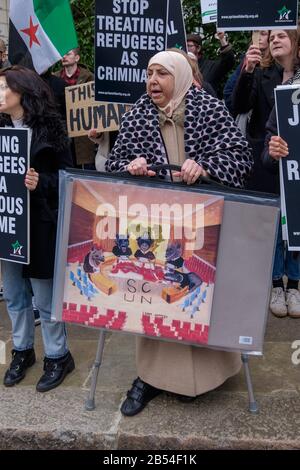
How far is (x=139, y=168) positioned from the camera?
2.62 m

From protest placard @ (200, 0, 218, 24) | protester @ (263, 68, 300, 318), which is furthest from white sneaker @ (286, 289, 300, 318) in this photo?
protest placard @ (200, 0, 218, 24)

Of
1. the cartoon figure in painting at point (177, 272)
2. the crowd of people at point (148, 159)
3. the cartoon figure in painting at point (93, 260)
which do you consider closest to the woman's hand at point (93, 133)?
the crowd of people at point (148, 159)

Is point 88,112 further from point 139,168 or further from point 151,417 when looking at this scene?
point 151,417

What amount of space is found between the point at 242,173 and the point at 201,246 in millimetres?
451

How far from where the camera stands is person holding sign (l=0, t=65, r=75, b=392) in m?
3.05

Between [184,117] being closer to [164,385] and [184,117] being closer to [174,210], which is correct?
[174,210]

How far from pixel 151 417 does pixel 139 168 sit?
128 cm

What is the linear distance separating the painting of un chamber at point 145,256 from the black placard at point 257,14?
1559mm

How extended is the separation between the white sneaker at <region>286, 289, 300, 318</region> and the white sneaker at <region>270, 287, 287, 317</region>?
4 centimetres

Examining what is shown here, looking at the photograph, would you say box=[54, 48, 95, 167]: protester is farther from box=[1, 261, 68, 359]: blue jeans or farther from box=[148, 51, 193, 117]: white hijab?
box=[148, 51, 193, 117]: white hijab

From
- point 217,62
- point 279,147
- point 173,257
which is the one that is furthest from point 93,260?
point 217,62

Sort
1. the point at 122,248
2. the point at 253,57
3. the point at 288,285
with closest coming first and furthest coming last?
1. the point at 122,248
2. the point at 253,57
3. the point at 288,285

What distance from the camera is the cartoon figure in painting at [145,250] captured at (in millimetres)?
2627

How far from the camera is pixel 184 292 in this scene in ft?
8.70
